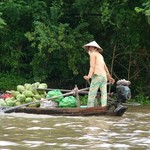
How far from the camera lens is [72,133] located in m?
7.90

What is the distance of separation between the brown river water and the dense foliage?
6.63 meters

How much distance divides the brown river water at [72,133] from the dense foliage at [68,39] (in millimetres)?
6629

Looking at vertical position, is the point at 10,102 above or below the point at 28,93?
below

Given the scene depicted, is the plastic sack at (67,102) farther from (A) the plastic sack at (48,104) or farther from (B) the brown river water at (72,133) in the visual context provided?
(B) the brown river water at (72,133)

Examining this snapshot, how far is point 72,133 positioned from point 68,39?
9.47m

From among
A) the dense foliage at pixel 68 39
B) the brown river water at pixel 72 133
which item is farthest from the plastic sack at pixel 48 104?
the dense foliage at pixel 68 39

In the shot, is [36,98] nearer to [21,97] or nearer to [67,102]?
[21,97]

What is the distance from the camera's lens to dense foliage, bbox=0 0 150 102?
55.2 feet

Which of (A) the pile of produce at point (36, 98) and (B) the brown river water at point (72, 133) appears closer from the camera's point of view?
(B) the brown river water at point (72, 133)

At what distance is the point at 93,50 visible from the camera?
1120 cm

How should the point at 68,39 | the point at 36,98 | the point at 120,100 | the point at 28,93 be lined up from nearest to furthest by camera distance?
the point at 120,100, the point at 28,93, the point at 36,98, the point at 68,39

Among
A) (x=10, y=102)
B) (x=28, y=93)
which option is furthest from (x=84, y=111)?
(x=10, y=102)

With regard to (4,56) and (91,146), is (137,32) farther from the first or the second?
(91,146)

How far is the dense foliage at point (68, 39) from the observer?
16.8 metres
